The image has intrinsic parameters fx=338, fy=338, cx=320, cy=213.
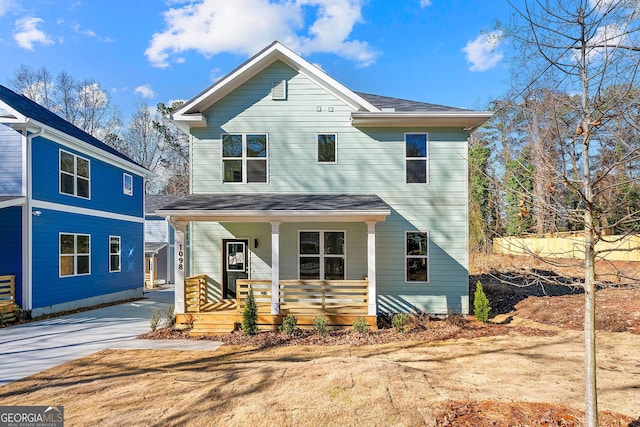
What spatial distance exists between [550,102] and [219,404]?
503 cm

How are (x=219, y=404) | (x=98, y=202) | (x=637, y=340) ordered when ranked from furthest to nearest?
(x=98, y=202) → (x=637, y=340) → (x=219, y=404)

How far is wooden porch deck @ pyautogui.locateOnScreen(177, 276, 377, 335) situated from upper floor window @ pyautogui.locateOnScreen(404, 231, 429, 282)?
1.60 metres

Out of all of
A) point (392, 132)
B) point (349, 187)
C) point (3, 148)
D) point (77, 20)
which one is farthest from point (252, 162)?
point (77, 20)

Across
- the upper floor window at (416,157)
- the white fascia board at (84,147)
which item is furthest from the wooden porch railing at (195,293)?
the white fascia board at (84,147)

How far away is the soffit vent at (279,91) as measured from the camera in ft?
33.1

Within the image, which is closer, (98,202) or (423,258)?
(423,258)

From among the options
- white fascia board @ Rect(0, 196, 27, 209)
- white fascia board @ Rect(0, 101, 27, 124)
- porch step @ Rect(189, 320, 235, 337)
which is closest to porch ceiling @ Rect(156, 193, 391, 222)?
porch step @ Rect(189, 320, 235, 337)

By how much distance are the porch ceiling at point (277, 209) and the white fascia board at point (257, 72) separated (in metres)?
2.65

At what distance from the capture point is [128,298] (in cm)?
1482

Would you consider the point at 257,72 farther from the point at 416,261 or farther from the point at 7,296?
the point at 7,296

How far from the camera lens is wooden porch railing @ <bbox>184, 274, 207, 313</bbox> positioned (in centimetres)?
870

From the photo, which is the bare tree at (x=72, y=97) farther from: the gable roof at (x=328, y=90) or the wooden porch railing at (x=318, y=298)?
the wooden porch railing at (x=318, y=298)

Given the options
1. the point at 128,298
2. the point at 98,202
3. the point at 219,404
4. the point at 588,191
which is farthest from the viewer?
the point at 128,298

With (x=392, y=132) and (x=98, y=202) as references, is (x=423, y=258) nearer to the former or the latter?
(x=392, y=132)
